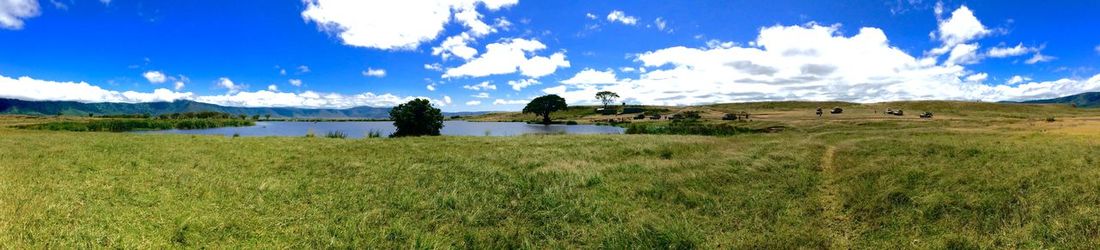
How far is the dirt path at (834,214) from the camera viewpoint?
11.2 m

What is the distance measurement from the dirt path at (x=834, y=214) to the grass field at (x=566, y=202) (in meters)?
0.07

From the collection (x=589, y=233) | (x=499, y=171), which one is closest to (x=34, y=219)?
(x=589, y=233)

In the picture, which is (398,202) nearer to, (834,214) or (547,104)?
(834,214)

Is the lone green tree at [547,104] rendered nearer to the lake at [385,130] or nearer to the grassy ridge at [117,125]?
the lake at [385,130]

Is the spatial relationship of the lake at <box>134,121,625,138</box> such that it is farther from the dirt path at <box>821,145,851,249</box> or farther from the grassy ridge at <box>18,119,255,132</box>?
the dirt path at <box>821,145,851,249</box>

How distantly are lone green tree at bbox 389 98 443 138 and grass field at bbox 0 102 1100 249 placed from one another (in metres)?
38.0

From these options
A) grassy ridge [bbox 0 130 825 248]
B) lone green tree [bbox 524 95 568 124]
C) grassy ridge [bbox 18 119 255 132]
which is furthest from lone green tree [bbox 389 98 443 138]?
lone green tree [bbox 524 95 568 124]

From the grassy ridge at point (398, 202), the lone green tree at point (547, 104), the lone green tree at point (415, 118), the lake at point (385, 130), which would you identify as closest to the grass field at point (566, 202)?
the grassy ridge at point (398, 202)

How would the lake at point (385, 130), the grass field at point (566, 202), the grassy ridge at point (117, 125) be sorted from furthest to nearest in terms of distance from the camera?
the grassy ridge at point (117, 125) < the lake at point (385, 130) < the grass field at point (566, 202)

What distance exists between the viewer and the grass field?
34.8 ft

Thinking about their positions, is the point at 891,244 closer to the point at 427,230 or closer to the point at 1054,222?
the point at 1054,222

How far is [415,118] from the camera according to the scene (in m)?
60.2

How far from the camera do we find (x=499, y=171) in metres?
20.2

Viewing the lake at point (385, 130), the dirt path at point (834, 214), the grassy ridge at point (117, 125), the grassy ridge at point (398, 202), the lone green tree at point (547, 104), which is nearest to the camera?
the grassy ridge at point (398, 202)
